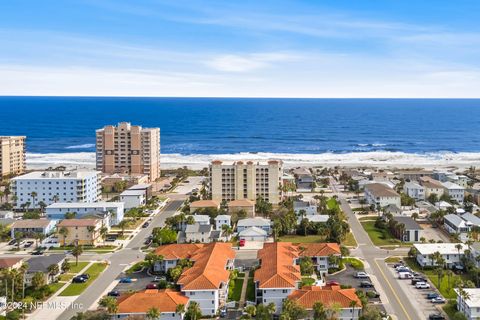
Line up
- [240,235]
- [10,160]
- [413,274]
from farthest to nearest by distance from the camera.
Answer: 1. [10,160]
2. [240,235]
3. [413,274]

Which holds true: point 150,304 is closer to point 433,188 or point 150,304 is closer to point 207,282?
point 207,282

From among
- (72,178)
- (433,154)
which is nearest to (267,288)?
(72,178)

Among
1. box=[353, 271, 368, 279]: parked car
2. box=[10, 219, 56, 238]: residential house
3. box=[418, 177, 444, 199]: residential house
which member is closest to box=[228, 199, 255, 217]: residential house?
box=[10, 219, 56, 238]: residential house

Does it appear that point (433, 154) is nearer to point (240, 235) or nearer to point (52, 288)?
point (240, 235)

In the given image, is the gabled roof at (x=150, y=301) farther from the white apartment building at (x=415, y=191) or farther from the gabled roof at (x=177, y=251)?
the white apartment building at (x=415, y=191)

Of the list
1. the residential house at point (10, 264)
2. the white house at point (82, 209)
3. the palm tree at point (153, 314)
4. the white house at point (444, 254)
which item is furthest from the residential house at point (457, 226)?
the residential house at point (10, 264)

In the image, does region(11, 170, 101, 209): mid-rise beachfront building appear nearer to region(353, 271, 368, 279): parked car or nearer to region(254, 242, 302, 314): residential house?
region(254, 242, 302, 314): residential house
